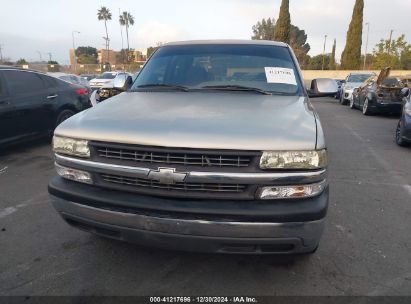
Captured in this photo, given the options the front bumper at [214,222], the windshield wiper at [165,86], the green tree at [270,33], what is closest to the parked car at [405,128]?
the windshield wiper at [165,86]

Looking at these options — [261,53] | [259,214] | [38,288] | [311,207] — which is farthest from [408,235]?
[38,288]

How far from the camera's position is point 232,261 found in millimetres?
3045

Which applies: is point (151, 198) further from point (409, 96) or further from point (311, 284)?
point (409, 96)

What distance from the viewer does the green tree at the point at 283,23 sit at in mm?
42719

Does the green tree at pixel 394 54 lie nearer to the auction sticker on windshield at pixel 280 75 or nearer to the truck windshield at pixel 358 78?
the truck windshield at pixel 358 78

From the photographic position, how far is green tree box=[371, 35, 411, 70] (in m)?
40.2

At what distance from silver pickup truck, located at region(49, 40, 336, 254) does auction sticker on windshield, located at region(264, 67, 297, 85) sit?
0.82 metres

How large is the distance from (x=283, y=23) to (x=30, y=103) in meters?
41.0

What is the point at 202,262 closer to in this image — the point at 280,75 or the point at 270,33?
the point at 280,75

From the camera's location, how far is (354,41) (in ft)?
140

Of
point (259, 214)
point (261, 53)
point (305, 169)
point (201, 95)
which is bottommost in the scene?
point (259, 214)

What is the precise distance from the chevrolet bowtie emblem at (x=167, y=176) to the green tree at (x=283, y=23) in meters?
43.2

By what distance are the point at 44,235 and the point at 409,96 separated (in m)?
7.59

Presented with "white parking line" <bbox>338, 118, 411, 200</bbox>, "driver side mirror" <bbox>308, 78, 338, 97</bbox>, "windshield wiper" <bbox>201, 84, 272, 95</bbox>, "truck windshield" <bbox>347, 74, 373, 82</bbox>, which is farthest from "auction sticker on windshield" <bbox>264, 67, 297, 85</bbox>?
"truck windshield" <bbox>347, 74, 373, 82</bbox>
